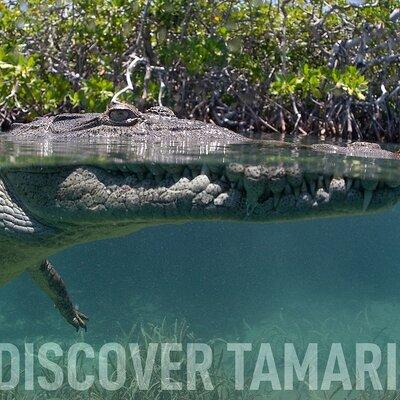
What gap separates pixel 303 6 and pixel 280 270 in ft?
56.5

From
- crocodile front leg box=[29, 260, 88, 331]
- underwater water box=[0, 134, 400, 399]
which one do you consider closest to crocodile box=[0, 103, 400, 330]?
crocodile front leg box=[29, 260, 88, 331]

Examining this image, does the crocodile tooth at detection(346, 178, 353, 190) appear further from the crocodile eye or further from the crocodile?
the crocodile eye

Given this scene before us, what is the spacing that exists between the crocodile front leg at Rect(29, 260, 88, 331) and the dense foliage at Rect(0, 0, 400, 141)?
3431 millimetres

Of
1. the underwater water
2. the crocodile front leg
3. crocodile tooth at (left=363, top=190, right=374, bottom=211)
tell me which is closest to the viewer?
crocodile tooth at (left=363, top=190, right=374, bottom=211)

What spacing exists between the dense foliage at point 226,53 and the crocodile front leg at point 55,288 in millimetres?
3431

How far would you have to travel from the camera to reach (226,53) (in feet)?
29.7

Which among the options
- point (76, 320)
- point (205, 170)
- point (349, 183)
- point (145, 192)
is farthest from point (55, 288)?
point (349, 183)

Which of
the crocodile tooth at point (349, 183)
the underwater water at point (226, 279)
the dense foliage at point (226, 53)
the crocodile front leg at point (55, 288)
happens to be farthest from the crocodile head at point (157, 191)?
the underwater water at point (226, 279)

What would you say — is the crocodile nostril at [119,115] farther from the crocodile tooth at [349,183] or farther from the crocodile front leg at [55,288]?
the crocodile tooth at [349,183]

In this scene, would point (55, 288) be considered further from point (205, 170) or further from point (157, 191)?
point (205, 170)

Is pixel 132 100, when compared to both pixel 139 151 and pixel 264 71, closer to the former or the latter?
pixel 264 71

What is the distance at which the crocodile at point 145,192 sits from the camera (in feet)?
8.79

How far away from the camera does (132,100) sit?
800cm

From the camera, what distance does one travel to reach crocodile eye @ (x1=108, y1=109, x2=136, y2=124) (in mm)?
4586
